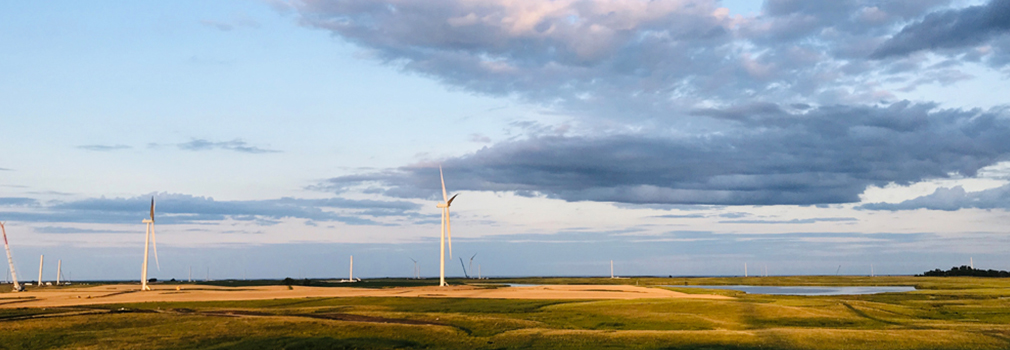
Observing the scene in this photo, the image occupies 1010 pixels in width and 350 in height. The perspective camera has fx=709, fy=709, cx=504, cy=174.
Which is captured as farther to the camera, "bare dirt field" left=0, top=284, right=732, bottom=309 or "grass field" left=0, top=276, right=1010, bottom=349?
"bare dirt field" left=0, top=284, right=732, bottom=309

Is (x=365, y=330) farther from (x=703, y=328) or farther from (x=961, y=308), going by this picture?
(x=961, y=308)

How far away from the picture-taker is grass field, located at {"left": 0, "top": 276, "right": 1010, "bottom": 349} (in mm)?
49531

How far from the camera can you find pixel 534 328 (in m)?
60.9

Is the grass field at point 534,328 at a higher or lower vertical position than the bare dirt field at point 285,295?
higher

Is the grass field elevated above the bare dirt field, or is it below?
above

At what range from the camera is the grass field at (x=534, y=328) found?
4953cm

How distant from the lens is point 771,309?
77.6 metres

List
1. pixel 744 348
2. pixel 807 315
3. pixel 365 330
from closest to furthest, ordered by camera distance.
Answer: pixel 744 348
pixel 365 330
pixel 807 315

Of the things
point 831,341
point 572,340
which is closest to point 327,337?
point 572,340

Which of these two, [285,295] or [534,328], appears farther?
[285,295]

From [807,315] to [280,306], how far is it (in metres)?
62.0

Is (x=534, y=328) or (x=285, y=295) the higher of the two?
(x=534, y=328)

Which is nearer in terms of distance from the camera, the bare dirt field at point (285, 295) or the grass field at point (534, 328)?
the grass field at point (534, 328)

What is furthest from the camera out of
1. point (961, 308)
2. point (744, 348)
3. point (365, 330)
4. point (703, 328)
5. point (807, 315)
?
point (961, 308)
